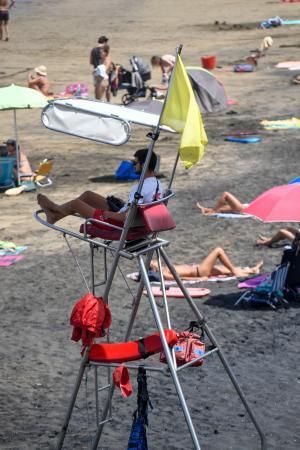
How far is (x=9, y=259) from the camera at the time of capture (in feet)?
50.2

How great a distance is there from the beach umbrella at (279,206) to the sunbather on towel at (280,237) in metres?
2.36

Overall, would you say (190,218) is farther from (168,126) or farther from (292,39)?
(292,39)

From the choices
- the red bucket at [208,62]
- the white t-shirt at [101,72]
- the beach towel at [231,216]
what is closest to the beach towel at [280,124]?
the white t-shirt at [101,72]

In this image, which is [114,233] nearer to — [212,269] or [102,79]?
→ [212,269]

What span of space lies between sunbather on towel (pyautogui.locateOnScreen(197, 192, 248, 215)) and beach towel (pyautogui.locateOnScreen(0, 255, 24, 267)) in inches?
129

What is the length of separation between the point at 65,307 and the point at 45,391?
2.71 meters

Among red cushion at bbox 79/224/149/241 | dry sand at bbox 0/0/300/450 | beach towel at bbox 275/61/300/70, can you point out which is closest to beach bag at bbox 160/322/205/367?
red cushion at bbox 79/224/149/241

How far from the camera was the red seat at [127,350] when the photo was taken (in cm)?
766

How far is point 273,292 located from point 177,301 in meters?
1.17

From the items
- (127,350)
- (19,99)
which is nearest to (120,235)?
(127,350)

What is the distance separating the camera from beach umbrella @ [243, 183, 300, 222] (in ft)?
39.5

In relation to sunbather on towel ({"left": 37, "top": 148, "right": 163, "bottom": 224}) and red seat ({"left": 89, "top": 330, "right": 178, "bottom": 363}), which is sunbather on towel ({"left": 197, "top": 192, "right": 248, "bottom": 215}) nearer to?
sunbather on towel ({"left": 37, "top": 148, "right": 163, "bottom": 224})

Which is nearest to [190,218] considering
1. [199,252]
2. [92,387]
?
[199,252]

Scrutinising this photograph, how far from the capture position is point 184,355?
787 centimetres
